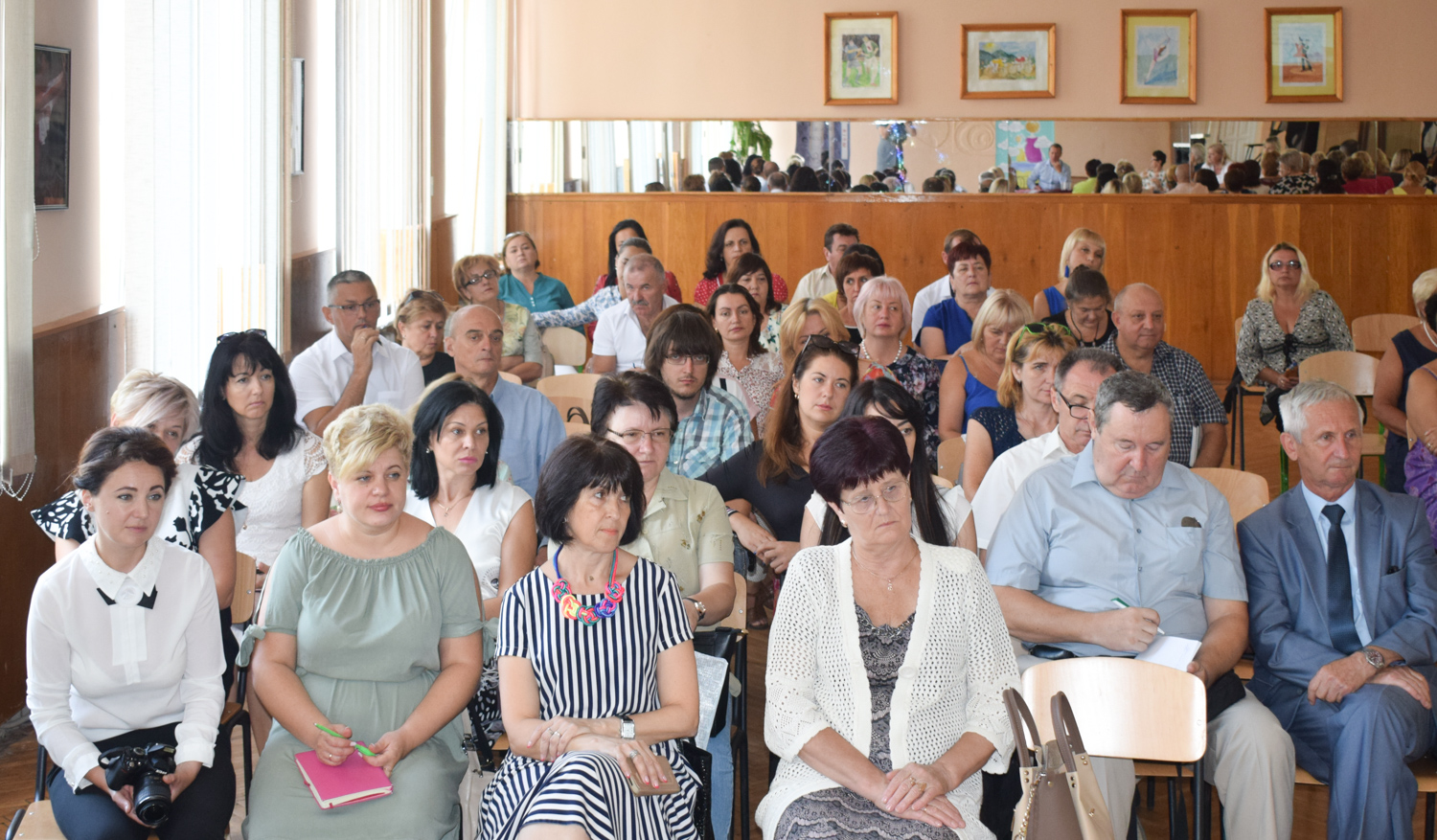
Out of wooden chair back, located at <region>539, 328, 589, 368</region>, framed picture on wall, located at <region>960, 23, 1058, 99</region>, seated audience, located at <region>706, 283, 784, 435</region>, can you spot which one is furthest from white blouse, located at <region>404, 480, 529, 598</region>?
framed picture on wall, located at <region>960, 23, 1058, 99</region>

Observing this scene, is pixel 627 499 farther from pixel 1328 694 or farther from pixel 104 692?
pixel 1328 694

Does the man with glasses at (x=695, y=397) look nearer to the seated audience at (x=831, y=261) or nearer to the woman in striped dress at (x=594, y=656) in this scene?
the woman in striped dress at (x=594, y=656)

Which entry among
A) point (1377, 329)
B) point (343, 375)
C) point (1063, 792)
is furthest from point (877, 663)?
point (1377, 329)

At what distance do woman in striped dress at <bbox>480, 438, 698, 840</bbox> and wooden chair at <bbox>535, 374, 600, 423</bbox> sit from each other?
2.55m

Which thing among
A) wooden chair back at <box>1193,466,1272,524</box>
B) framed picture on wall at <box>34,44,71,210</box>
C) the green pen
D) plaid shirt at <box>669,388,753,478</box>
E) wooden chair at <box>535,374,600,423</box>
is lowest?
the green pen

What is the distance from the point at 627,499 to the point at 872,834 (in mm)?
894

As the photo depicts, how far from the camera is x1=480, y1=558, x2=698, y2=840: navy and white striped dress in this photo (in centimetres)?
273

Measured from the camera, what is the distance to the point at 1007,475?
3938mm

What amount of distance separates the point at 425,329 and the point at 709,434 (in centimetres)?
154

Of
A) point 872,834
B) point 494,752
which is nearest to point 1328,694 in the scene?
point 872,834

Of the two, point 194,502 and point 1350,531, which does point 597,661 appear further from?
point 1350,531

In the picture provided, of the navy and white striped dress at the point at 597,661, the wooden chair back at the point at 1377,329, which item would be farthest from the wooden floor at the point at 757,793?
the wooden chair back at the point at 1377,329

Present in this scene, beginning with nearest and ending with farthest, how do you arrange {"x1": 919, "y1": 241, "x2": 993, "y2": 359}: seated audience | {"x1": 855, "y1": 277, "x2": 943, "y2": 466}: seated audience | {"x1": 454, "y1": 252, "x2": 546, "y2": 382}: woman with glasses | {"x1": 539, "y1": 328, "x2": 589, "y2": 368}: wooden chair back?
{"x1": 855, "y1": 277, "x2": 943, "y2": 466}: seated audience < {"x1": 454, "y1": 252, "x2": 546, "y2": 382}: woman with glasses < {"x1": 919, "y1": 241, "x2": 993, "y2": 359}: seated audience < {"x1": 539, "y1": 328, "x2": 589, "y2": 368}: wooden chair back

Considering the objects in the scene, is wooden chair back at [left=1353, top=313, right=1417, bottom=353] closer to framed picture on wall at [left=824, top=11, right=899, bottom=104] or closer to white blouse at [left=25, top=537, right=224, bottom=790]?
framed picture on wall at [left=824, top=11, right=899, bottom=104]
